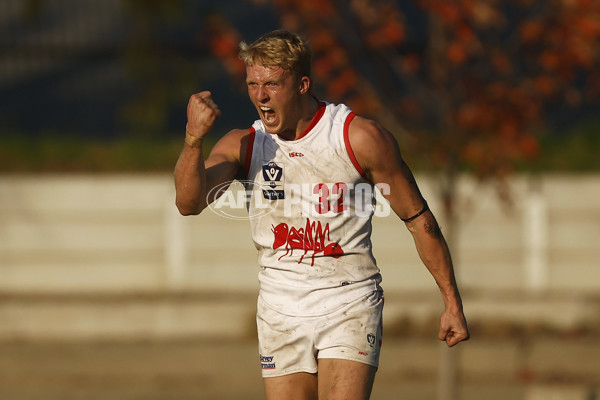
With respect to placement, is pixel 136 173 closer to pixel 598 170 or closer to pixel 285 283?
pixel 598 170

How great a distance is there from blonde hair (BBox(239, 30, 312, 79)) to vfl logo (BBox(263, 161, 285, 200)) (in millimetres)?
387

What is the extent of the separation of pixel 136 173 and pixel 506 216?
3.94 m

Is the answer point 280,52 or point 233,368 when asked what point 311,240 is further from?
point 233,368

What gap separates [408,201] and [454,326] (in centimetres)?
55

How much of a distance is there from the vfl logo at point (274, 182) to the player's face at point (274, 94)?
16 cm

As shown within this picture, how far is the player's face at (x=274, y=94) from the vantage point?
3984 mm

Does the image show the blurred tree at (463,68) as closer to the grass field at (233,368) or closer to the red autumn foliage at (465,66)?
the red autumn foliage at (465,66)

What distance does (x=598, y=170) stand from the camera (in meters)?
10.5

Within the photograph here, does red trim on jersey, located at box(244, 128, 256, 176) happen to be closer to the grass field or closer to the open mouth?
the open mouth

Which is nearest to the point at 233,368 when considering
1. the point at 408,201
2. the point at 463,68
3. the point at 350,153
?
the point at 463,68

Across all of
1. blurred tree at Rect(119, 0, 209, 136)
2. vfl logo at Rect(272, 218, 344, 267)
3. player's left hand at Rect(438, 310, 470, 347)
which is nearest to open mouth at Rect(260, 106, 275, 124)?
vfl logo at Rect(272, 218, 344, 267)

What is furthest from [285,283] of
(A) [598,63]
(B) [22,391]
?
(B) [22,391]

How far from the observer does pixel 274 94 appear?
3.99 m

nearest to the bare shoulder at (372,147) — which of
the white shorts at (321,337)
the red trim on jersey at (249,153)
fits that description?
the red trim on jersey at (249,153)
